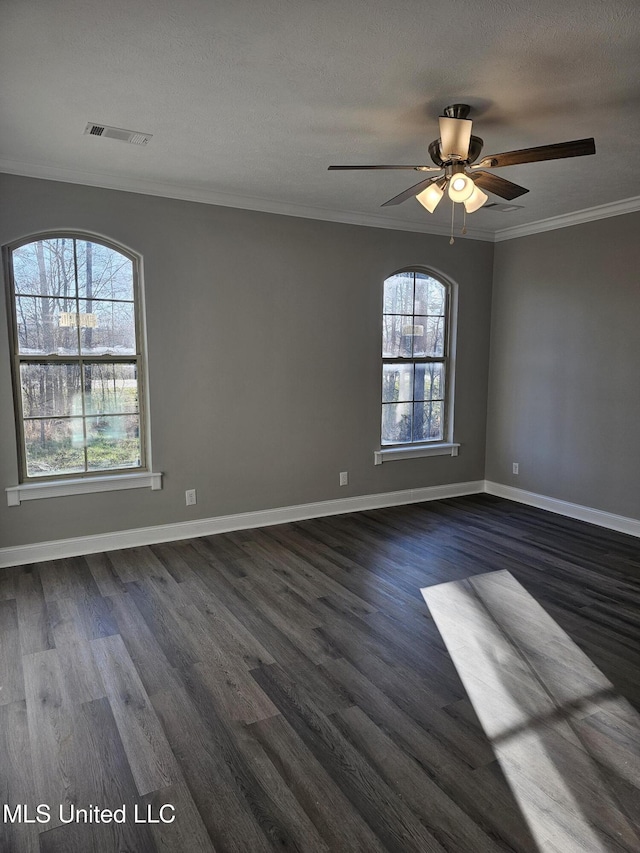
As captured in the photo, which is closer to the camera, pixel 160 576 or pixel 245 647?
pixel 245 647

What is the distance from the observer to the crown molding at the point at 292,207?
3.89 metres

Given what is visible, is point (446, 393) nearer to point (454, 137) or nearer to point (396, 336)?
point (396, 336)

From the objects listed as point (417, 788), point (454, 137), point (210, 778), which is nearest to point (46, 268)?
point (454, 137)

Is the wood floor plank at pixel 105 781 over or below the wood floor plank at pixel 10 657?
below

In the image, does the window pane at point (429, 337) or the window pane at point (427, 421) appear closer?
the window pane at point (429, 337)

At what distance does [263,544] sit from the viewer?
14.8 feet

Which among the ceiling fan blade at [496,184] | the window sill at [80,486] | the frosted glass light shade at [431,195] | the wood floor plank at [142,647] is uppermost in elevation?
the ceiling fan blade at [496,184]

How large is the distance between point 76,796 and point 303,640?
1.31 m

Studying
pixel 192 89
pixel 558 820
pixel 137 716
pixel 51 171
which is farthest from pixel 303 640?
pixel 51 171

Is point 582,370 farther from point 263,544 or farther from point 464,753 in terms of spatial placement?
point 464,753

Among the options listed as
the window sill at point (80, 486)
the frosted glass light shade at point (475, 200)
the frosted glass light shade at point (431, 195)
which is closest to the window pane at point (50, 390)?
the window sill at point (80, 486)

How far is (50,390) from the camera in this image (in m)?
4.08

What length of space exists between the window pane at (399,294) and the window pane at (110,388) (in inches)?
99.7

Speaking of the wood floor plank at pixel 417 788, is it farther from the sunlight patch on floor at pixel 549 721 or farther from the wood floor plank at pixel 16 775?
the wood floor plank at pixel 16 775
